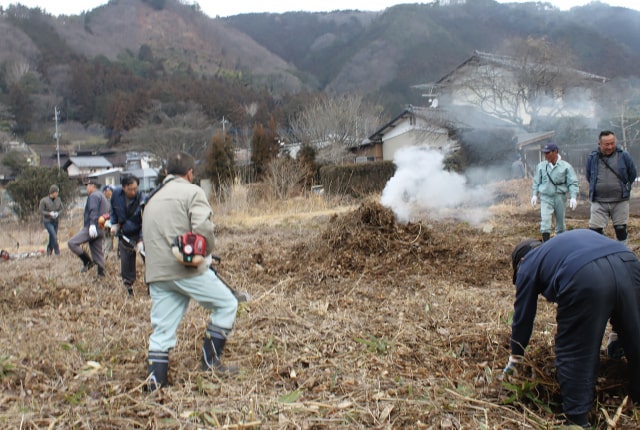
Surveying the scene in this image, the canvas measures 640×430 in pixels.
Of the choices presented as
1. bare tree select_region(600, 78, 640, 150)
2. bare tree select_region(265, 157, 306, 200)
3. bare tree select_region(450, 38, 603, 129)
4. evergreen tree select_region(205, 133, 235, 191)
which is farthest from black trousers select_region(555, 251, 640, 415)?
evergreen tree select_region(205, 133, 235, 191)

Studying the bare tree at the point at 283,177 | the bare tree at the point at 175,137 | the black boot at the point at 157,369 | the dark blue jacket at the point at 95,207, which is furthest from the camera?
the bare tree at the point at 175,137

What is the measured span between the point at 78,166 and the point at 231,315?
171ft

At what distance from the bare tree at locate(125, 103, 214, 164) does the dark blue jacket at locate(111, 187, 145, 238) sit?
36.8m

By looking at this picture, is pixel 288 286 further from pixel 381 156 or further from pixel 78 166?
pixel 78 166

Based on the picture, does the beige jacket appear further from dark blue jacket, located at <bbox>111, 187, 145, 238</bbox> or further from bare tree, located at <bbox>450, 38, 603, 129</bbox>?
bare tree, located at <bbox>450, 38, 603, 129</bbox>

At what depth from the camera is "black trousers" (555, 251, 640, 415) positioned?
8.57ft

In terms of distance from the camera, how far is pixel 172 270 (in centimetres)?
344

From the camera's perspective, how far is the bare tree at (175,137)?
1741 inches

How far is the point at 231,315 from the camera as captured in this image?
3674 millimetres

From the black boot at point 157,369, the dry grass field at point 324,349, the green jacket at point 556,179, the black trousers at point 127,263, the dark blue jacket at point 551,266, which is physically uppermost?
the green jacket at point 556,179

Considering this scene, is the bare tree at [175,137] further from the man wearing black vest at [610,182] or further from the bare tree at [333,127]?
the man wearing black vest at [610,182]

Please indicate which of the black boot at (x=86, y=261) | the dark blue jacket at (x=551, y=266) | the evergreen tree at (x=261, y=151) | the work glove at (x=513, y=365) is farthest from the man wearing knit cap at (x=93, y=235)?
the evergreen tree at (x=261, y=151)

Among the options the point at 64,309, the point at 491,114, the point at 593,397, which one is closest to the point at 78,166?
the point at 491,114

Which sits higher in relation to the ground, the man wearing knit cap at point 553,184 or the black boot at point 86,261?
the man wearing knit cap at point 553,184
